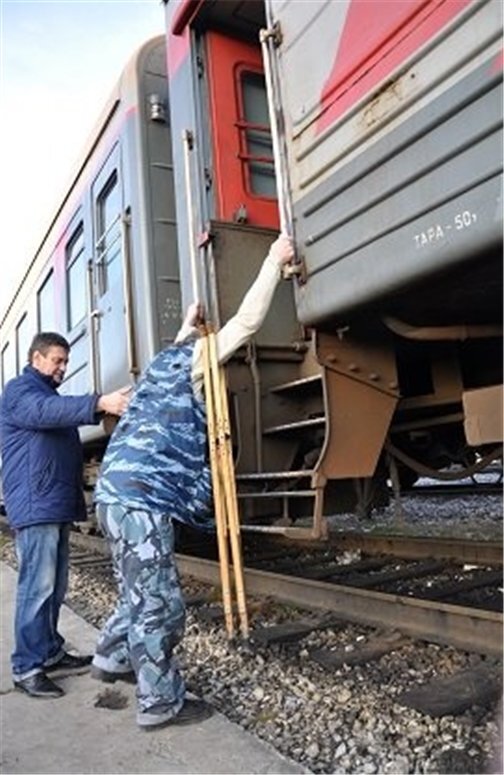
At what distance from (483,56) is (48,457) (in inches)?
87.3

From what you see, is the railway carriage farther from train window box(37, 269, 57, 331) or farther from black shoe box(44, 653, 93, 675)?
train window box(37, 269, 57, 331)

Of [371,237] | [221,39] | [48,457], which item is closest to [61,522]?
[48,457]

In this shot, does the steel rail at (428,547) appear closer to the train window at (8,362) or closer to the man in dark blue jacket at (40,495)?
the man in dark blue jacket at (40,495)

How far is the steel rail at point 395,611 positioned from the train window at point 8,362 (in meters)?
6.78

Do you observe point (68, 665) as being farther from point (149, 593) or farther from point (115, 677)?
point (149, 593)

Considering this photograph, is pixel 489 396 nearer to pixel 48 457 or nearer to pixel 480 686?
pixel 480 686

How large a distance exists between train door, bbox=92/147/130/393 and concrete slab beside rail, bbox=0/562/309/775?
9.12 feet

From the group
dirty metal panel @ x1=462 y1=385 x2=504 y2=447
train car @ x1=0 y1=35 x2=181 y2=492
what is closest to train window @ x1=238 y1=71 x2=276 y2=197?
train car @ x1=0 y1=35 x2=181 y2=492

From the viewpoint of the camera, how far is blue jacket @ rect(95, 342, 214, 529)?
2.64 meters

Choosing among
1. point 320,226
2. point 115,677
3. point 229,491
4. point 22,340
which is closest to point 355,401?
point 229,491

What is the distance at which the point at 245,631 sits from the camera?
10.3 ft

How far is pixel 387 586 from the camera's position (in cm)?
384

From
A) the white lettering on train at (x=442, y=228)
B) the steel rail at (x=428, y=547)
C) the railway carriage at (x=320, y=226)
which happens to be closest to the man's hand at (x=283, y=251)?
the railway carriage at (x=320, y=226)

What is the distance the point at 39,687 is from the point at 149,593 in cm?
69
